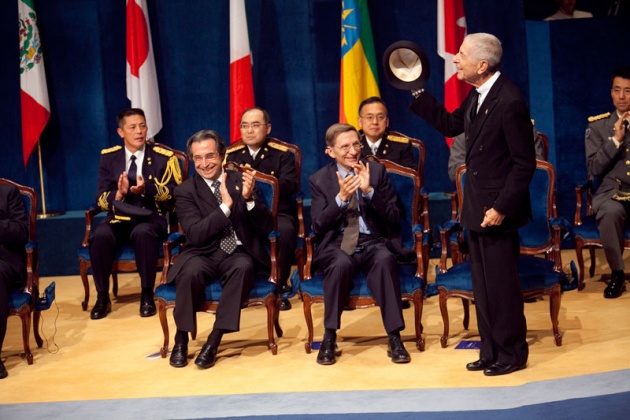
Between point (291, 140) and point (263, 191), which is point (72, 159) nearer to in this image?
point (291, 140)

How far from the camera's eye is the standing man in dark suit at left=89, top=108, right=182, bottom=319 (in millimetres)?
6895

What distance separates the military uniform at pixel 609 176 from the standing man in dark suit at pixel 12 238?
3761 millimetres

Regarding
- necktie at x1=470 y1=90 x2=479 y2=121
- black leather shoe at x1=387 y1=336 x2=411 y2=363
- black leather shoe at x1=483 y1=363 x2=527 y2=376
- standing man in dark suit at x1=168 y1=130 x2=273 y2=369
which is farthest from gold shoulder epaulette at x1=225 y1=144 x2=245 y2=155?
black leather shoe at x1=483 y1=363 x2=527 y2=376

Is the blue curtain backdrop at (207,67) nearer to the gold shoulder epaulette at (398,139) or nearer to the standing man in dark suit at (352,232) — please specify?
the gold shoulder epaulette at (398,139)

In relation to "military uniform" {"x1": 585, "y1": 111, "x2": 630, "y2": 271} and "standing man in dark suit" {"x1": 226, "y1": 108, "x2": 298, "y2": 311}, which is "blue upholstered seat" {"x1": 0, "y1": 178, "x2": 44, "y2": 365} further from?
"military uniform" {"x1": 585, "y1": 111, "x2": 630, "y2": 271}

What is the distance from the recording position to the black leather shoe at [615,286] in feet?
21.7

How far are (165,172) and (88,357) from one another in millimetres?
1694

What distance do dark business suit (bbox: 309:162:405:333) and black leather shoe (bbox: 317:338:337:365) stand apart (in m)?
0.10

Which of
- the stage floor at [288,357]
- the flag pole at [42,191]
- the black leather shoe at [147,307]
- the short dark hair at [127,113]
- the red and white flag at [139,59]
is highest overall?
the red and white flag at [139,59]

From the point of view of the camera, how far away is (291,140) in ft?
28.3

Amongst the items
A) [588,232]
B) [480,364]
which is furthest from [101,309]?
[588,232]

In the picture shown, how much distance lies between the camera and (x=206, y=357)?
5.55 metres

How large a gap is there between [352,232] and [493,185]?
1132 mm

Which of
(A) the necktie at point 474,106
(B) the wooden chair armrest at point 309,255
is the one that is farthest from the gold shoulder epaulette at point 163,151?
(A) the necktie at point 474,106
